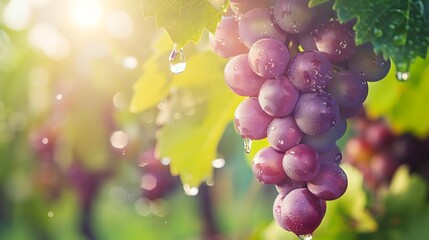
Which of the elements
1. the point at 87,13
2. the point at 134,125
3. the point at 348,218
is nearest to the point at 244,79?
the point at 348,218

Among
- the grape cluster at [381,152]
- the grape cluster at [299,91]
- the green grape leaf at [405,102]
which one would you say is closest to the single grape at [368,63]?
the grape cluster at [299,91]

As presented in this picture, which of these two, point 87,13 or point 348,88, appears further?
point 87,13

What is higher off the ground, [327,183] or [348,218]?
[327,183]

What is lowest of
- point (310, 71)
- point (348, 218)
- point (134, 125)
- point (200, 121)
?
point (134, 125)

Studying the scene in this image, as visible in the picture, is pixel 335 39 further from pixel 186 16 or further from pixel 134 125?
pixel 134 125

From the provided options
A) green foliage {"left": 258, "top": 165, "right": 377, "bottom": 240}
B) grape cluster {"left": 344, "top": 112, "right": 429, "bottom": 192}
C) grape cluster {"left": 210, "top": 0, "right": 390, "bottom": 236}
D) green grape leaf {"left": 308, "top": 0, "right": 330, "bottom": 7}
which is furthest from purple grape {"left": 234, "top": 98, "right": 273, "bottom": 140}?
grape cluster {"left": 344, "top": 112, "right": 429, "bottom": 192}

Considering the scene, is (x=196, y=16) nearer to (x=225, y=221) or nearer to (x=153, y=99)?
(x=153, y=99)

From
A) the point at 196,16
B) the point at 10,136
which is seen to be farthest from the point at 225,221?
the point at 196,16
